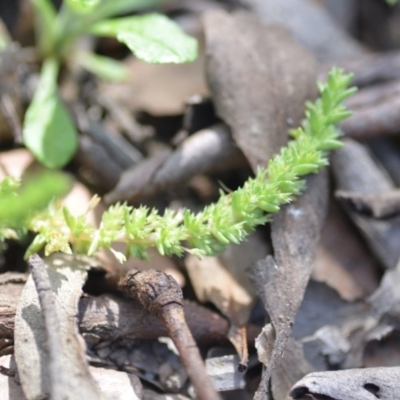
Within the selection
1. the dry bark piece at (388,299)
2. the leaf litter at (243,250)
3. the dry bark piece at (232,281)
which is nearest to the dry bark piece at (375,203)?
the leaf litter at (243,250)

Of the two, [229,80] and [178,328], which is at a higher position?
[229,80]

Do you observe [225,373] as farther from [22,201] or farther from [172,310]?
[22,201]

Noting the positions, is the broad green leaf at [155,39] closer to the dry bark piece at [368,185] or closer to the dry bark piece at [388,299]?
the dry bark piece at [368,185]

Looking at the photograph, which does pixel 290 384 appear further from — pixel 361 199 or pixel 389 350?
pixel 361 199

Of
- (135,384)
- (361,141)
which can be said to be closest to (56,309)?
(135,384)

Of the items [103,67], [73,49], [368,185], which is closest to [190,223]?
[368,185]

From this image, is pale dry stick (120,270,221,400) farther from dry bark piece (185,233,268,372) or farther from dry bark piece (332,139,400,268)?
dry bark piece (332,139,400,268)
